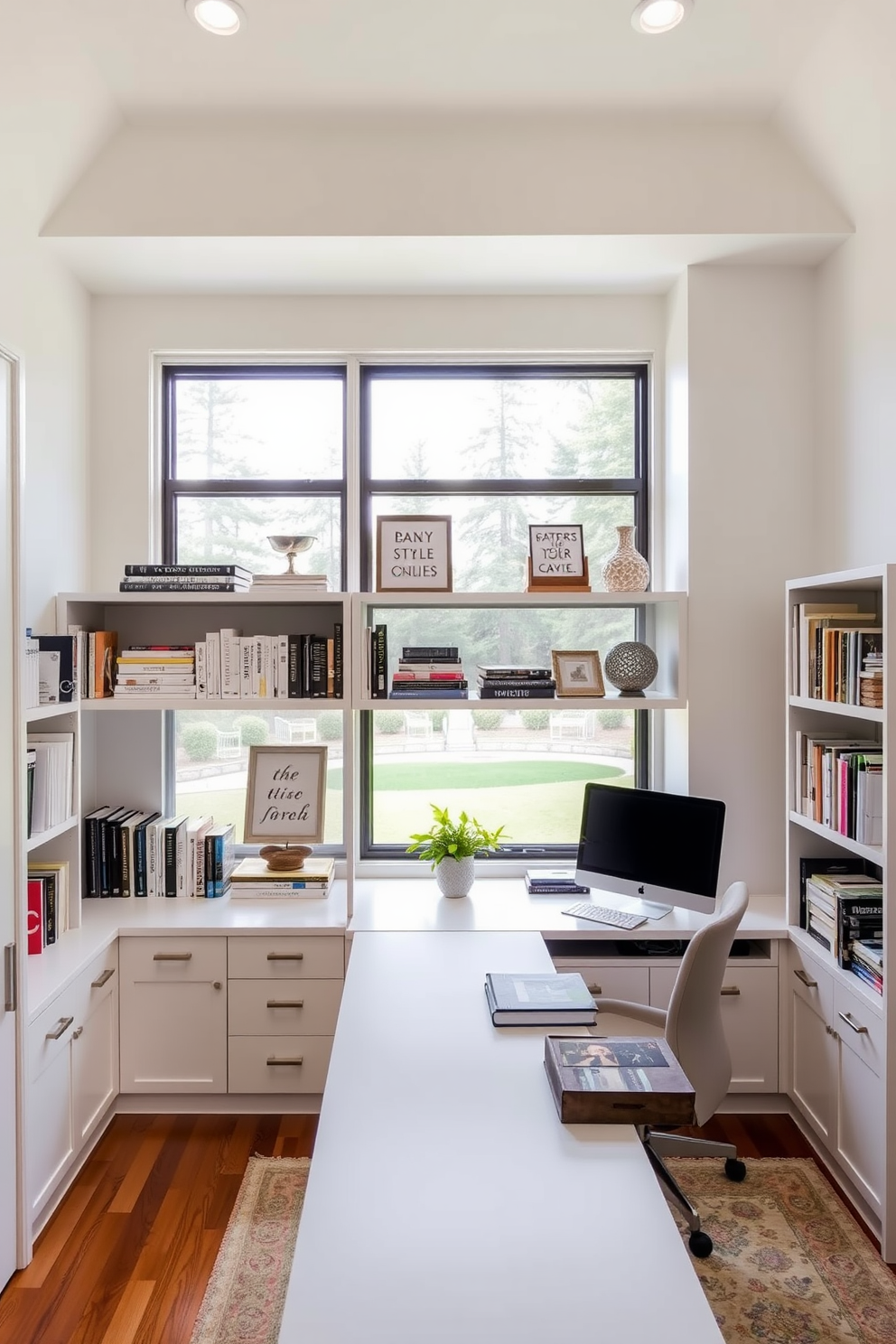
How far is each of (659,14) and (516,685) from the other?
6.29 feet

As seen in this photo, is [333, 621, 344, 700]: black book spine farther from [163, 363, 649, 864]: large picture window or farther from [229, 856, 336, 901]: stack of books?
[229, 856, 336, 901]: stack of books

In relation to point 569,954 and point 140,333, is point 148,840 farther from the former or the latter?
point 140,333

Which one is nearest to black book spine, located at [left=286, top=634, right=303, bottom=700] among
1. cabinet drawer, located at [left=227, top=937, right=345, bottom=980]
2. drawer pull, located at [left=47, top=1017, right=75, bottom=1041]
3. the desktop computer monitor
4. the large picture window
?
the large picture window

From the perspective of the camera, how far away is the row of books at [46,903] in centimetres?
260

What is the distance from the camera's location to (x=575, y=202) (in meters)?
2.77

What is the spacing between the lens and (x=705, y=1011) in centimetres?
217

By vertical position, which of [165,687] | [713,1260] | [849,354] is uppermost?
[849,354]

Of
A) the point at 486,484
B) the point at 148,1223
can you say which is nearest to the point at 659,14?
the point at 486,484

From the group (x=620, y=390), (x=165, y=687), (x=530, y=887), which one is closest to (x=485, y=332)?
(x=620, y=390)

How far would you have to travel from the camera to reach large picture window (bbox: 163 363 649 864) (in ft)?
11.1

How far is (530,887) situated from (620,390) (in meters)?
1.93

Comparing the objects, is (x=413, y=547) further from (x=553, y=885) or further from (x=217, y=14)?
(x=217, y=14)

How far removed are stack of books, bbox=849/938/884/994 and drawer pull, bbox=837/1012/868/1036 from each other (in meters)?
0.11

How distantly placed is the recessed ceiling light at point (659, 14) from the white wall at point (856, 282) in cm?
42
